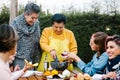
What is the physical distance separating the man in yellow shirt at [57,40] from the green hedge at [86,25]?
3.72 metres

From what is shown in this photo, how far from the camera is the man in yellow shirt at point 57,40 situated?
199 inches

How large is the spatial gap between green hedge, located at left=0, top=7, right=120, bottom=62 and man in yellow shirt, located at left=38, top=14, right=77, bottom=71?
3720 millimetres

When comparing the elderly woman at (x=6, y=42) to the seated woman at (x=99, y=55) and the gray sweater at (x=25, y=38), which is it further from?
the gray sweater at (x=25, y=38)

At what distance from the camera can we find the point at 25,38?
16.6 ft

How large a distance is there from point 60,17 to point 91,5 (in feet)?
15.0

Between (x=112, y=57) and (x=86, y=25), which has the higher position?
(x=112, y=57)

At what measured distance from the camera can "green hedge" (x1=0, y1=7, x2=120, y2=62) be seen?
891cm

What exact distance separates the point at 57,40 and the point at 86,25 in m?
3.86

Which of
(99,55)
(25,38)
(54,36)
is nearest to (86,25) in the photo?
(54,36)

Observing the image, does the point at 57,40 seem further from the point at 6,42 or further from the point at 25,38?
the point at 6,42

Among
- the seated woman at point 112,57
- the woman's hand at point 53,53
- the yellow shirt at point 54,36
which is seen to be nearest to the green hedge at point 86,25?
the yellow shirt at point 54,36

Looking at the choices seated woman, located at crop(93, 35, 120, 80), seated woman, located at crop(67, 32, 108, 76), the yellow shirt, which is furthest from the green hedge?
seated woman, located at crop(93, 35, 120, 80)

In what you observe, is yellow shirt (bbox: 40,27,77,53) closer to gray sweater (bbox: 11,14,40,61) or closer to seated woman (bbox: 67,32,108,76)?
gray sweater (bbox: 11,14,40,61)

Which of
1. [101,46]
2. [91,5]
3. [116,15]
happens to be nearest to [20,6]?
[91,5]
